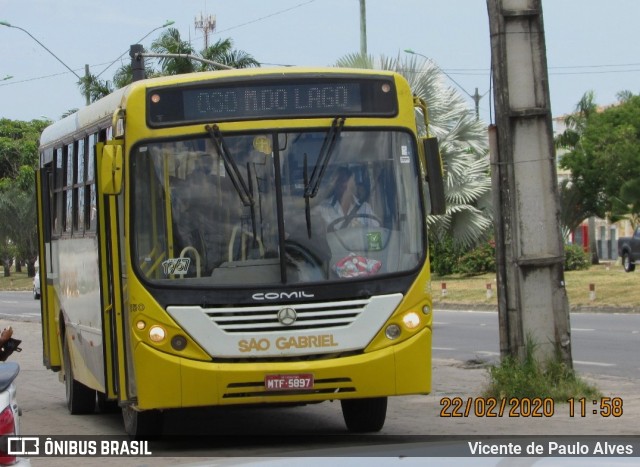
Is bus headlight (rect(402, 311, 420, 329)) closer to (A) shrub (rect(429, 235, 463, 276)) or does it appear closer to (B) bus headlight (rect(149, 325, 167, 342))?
(B) bus headlight (rect(149, 325, 167, 342))

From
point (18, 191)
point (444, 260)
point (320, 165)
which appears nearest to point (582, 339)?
point (320, 165)

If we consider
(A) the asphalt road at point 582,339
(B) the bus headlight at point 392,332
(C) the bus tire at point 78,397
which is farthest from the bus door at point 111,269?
(A) the asphalt road at point 582,339

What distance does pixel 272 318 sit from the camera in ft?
33.6

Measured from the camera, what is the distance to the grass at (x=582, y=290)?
31.3 metres

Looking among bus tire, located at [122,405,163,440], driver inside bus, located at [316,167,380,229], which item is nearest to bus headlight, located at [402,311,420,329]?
driver inside bus, located at [316,167,380,229]

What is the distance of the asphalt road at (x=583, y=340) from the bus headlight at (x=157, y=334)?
760 centimetres

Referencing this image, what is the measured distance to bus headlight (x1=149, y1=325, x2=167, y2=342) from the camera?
33.6ft

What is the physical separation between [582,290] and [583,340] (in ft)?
40.2

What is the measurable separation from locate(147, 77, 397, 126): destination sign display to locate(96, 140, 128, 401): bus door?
496mm

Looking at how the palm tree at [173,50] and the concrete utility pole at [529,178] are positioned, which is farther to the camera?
the palm tree at [173,50]

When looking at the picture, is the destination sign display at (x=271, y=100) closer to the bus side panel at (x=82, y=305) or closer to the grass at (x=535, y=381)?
the bus side panel at (x=82, y=305)

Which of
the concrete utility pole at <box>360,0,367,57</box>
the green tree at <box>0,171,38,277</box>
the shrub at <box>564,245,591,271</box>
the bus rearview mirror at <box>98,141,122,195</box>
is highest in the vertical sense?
the concrete utility pole at <box>360,0,367,57</box>

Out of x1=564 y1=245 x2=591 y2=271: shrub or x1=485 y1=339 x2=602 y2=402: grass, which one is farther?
x1=564 y1=245 x2=591 y2=271: shrub

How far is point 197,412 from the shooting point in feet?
45.2
